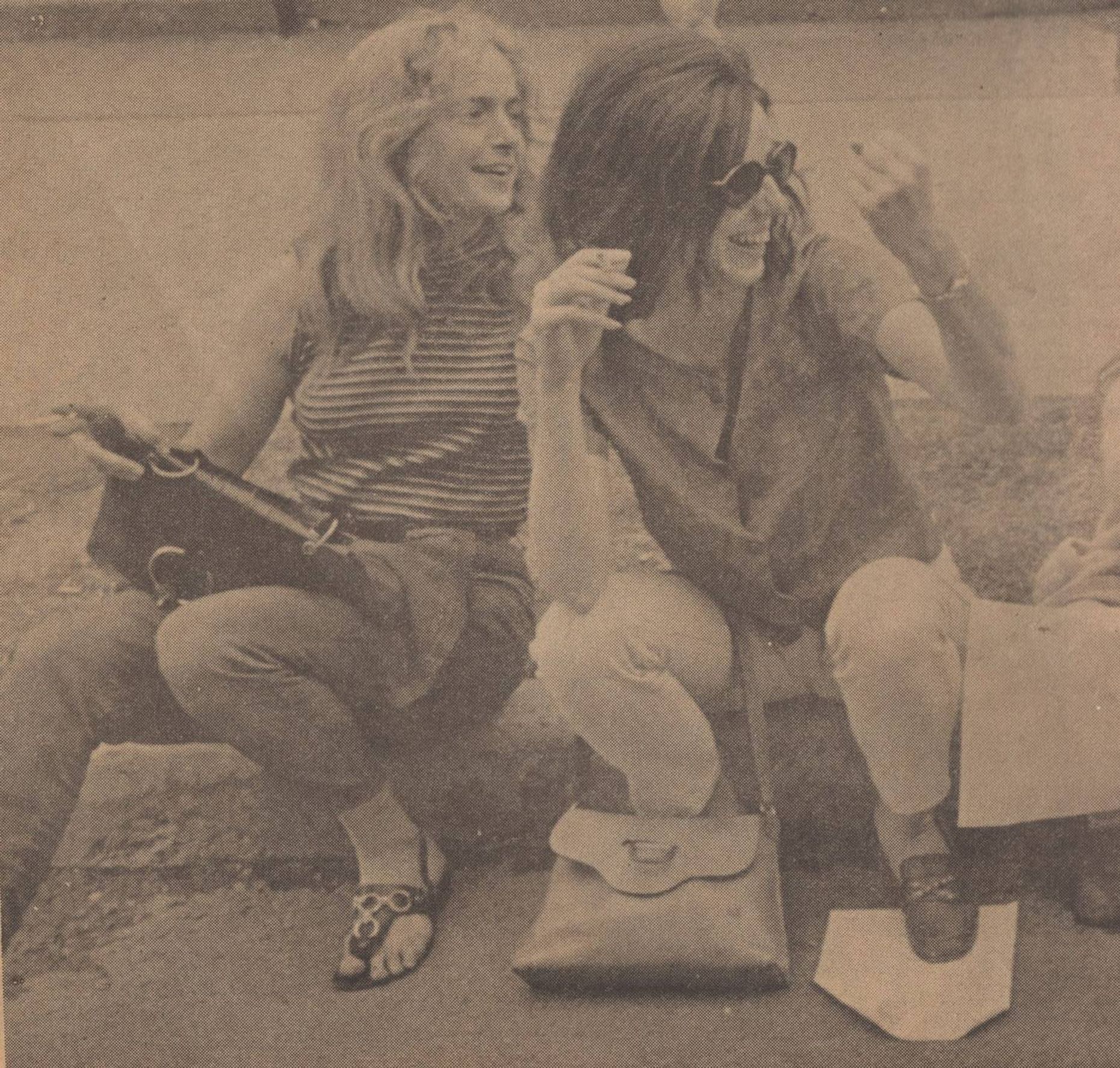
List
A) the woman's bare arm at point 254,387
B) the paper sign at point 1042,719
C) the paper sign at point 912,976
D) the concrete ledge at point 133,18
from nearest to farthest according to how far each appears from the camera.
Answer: the paper sign at point 912,976, the paper sign at point 1042,719, the woman's bare arm at point 254,387, the concrete ledge at point 133,18

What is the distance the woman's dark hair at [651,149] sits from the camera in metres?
3.31

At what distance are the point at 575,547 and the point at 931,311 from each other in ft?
2.63

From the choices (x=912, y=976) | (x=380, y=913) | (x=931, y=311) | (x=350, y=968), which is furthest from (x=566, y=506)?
(x=912, y=976)

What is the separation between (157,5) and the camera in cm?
362

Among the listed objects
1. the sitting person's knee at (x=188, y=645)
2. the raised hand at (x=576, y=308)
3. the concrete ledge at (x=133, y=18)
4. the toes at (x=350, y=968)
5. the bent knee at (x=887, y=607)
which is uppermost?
the concrete ledge at (x=133, y=18)

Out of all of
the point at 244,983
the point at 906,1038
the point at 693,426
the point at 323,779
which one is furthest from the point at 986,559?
the point at 244,983

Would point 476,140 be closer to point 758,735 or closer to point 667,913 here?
point 758,735

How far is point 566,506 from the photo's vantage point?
336cm

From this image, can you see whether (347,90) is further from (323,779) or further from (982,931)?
(982,931)

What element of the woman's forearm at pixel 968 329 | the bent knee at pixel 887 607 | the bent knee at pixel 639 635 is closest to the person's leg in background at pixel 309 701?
the bent knee at pixel 639 635

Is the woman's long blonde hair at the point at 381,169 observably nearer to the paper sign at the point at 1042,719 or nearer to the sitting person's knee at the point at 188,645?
the sitting person's knee at the point at 188,645

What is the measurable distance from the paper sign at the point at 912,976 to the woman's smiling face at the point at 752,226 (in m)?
1.25

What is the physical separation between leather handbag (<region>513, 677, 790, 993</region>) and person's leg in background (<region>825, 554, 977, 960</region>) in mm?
248

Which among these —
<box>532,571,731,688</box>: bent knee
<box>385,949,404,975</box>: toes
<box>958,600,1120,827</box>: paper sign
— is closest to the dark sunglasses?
<box>532,571,731,688</box>: bent knee
